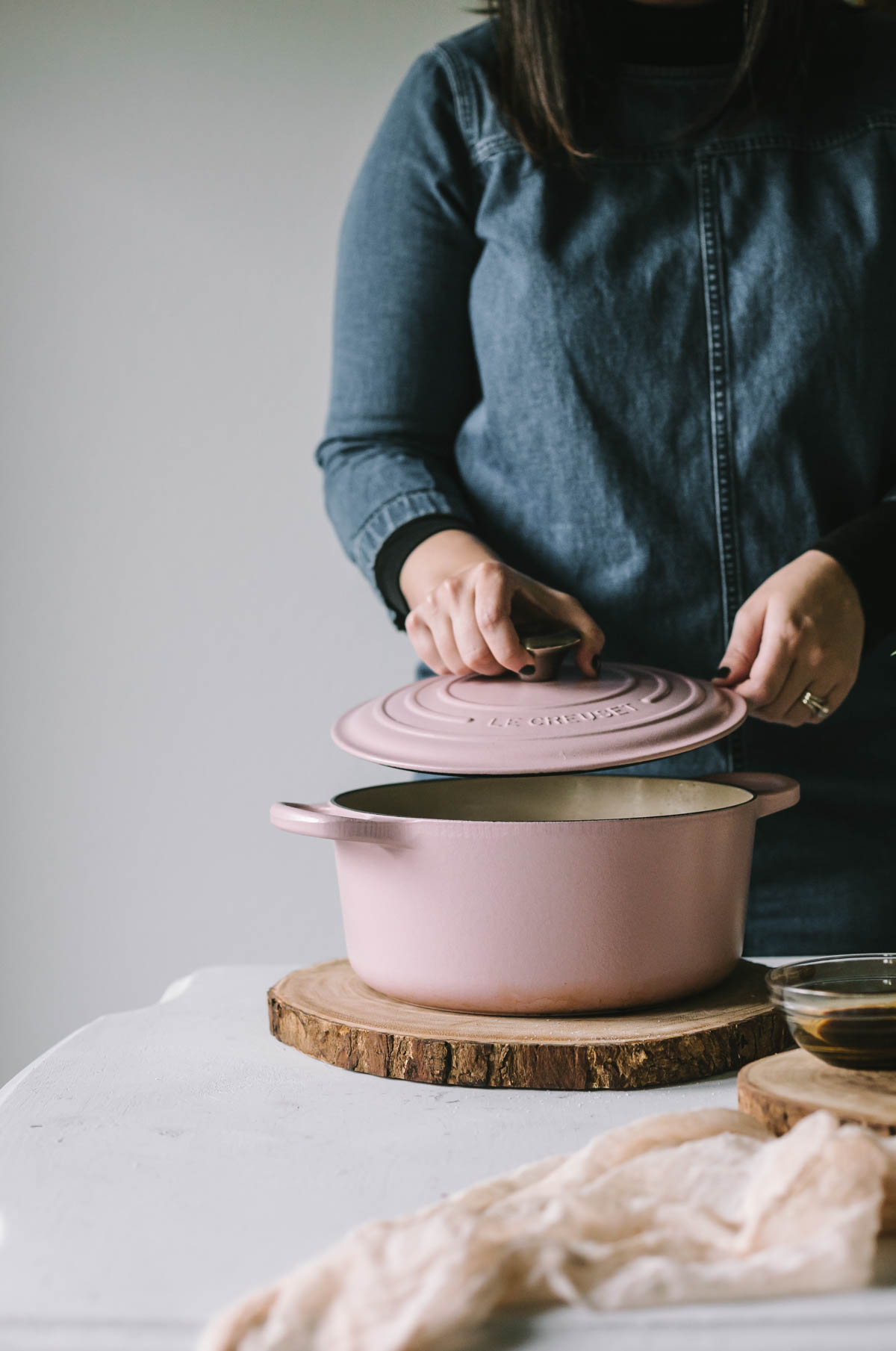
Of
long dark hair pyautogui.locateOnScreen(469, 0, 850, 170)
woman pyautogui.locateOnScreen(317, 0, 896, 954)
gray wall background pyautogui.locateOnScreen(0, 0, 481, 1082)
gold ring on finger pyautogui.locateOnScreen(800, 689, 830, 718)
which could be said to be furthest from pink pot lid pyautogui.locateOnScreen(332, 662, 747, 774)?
gray wall background pyautogui.locateOnScreen(0, 0, 481, 1082)

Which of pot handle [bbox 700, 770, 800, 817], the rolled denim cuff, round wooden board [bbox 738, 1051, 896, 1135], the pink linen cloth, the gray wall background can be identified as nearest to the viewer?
the pink linen cloth

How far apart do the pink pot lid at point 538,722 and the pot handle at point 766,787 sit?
0.20 feet

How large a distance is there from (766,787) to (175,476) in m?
0.99

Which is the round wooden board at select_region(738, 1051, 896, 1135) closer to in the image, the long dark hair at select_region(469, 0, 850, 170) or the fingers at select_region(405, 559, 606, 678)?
the fingers at select_region(405, 559, 606, 678)

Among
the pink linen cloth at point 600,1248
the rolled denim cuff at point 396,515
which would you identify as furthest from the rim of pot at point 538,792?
the pink linen cloth at point 600,1248

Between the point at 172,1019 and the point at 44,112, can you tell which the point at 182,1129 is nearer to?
the point at 172,1019

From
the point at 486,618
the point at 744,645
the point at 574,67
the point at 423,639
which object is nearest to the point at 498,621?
the point at 486,618

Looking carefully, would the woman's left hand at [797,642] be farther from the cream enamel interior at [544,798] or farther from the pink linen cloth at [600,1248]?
the pink linen cloth at [600,1248]

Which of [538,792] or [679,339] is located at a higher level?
[679,339]

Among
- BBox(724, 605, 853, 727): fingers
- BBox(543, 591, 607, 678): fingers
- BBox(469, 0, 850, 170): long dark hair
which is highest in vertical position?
BBox(469, 0, 850, 170): long dark hair

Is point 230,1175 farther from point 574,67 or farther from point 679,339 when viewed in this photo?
point 574,67

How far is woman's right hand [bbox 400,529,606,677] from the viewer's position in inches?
31.4

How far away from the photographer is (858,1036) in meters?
0.56

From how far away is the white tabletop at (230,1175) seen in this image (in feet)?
1.33
